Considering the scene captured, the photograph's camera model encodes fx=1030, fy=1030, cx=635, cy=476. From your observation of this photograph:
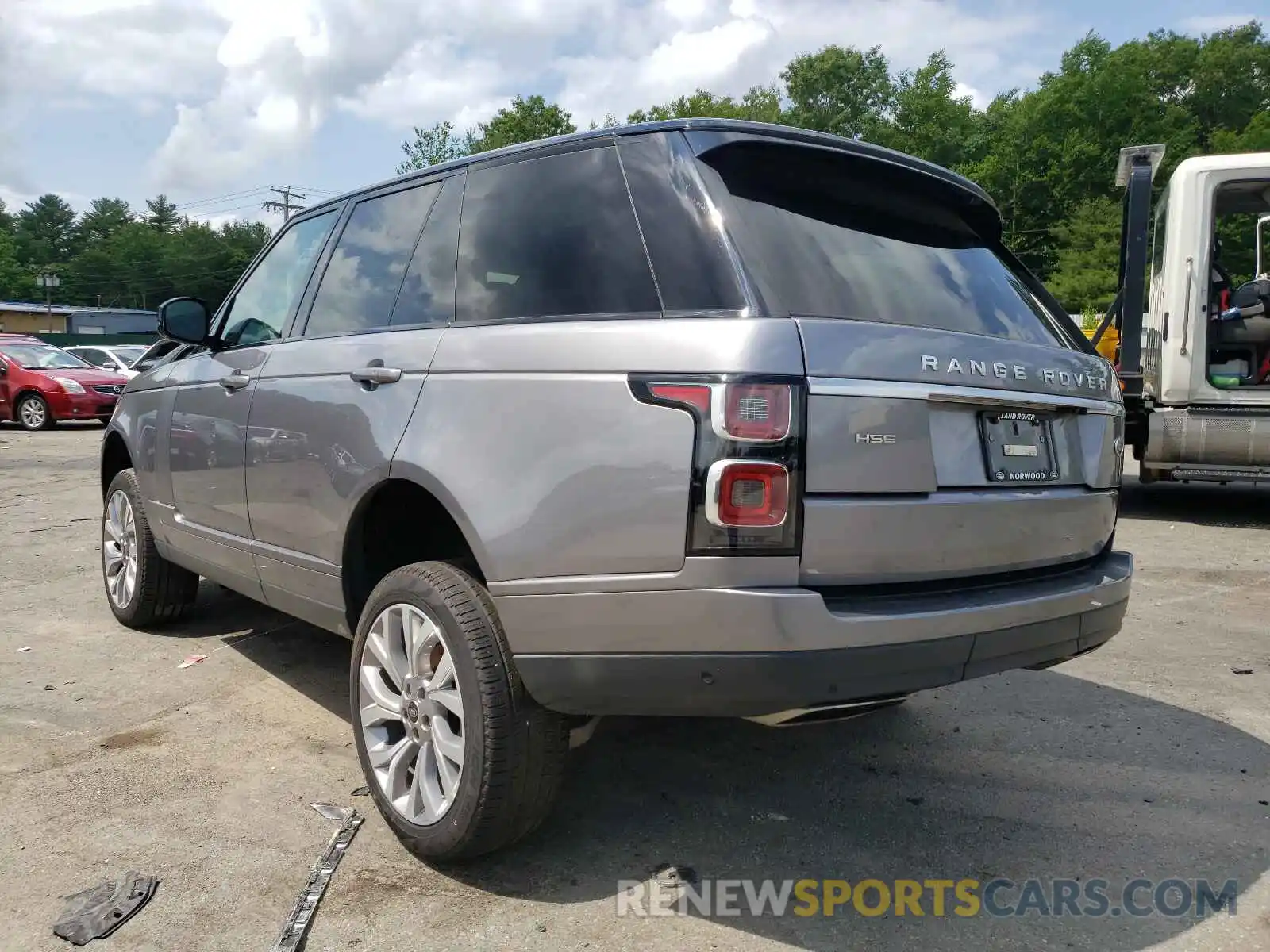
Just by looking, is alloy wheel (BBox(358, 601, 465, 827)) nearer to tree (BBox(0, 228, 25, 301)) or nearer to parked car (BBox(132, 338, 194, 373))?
parked car (BBox(132, 338, 194, 373))

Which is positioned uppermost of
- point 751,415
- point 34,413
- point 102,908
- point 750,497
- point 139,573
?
point 751,415

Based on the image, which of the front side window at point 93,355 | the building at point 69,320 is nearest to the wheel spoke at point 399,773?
the front side window at point 93,355

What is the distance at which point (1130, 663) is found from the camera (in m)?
4.68

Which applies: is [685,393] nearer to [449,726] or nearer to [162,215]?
[449,726]

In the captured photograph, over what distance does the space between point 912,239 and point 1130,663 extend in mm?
2745

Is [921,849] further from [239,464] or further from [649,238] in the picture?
[239,464]

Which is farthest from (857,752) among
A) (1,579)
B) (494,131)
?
(494,131)

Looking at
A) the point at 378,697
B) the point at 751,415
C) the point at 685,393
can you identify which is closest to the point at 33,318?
the point at 378,697

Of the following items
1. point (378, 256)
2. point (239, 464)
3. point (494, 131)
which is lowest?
point (239, 464)

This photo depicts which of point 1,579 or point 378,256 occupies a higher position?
point 378,256

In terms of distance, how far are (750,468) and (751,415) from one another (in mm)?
115

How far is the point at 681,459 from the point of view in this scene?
7.39ft

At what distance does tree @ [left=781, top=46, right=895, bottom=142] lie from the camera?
72.9 metres

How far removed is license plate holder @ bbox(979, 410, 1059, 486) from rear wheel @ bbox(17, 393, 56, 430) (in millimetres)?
18646
